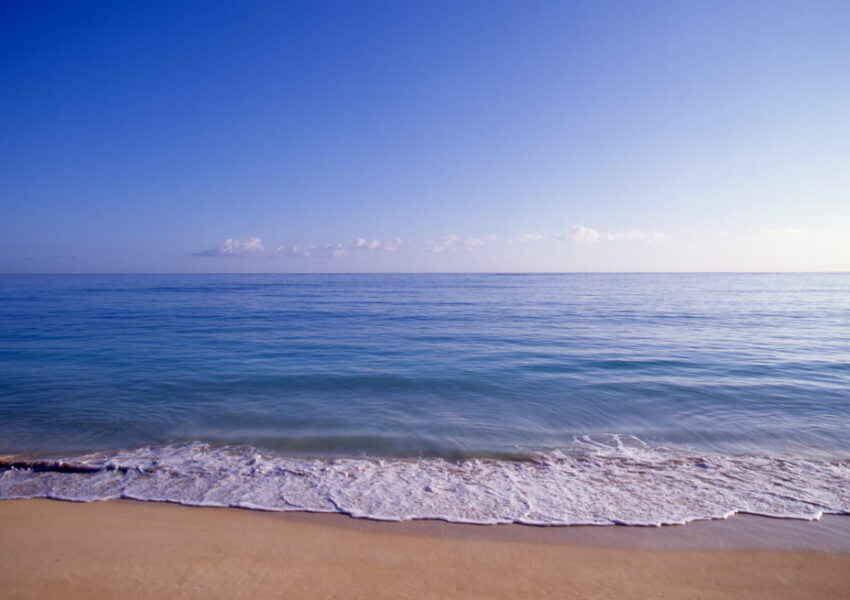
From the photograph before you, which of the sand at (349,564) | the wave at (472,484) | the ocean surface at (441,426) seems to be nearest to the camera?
the sand at (349,564)

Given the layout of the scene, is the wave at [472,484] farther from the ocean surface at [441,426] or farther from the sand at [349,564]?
the sand at [349,564]

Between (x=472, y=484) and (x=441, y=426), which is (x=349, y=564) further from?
(x=441, y=426)

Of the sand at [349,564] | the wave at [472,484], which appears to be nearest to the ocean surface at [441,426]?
the wave at [472,484]

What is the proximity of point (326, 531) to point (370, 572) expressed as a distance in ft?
3.22

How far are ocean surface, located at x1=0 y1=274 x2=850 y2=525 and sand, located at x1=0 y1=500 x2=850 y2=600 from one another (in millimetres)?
491

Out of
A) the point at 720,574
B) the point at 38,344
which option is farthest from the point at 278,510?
the point at 38,344

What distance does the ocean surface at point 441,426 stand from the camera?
5.52 metres

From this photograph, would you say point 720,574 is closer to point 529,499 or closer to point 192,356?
point 529,499

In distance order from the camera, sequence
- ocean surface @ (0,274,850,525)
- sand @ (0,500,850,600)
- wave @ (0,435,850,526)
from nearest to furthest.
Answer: sand @ (0,500,850,600) < wave @ (0,435,850,526) < ocean surface @ (0,274,850,525)

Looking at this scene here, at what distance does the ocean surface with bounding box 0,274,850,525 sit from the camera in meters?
5.52

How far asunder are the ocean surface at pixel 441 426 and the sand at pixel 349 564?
49 centimetres

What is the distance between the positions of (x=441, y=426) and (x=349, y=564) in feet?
15.0

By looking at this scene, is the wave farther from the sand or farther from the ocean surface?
the sand

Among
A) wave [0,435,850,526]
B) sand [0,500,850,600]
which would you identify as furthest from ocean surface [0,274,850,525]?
sand [0,500,850,600]
